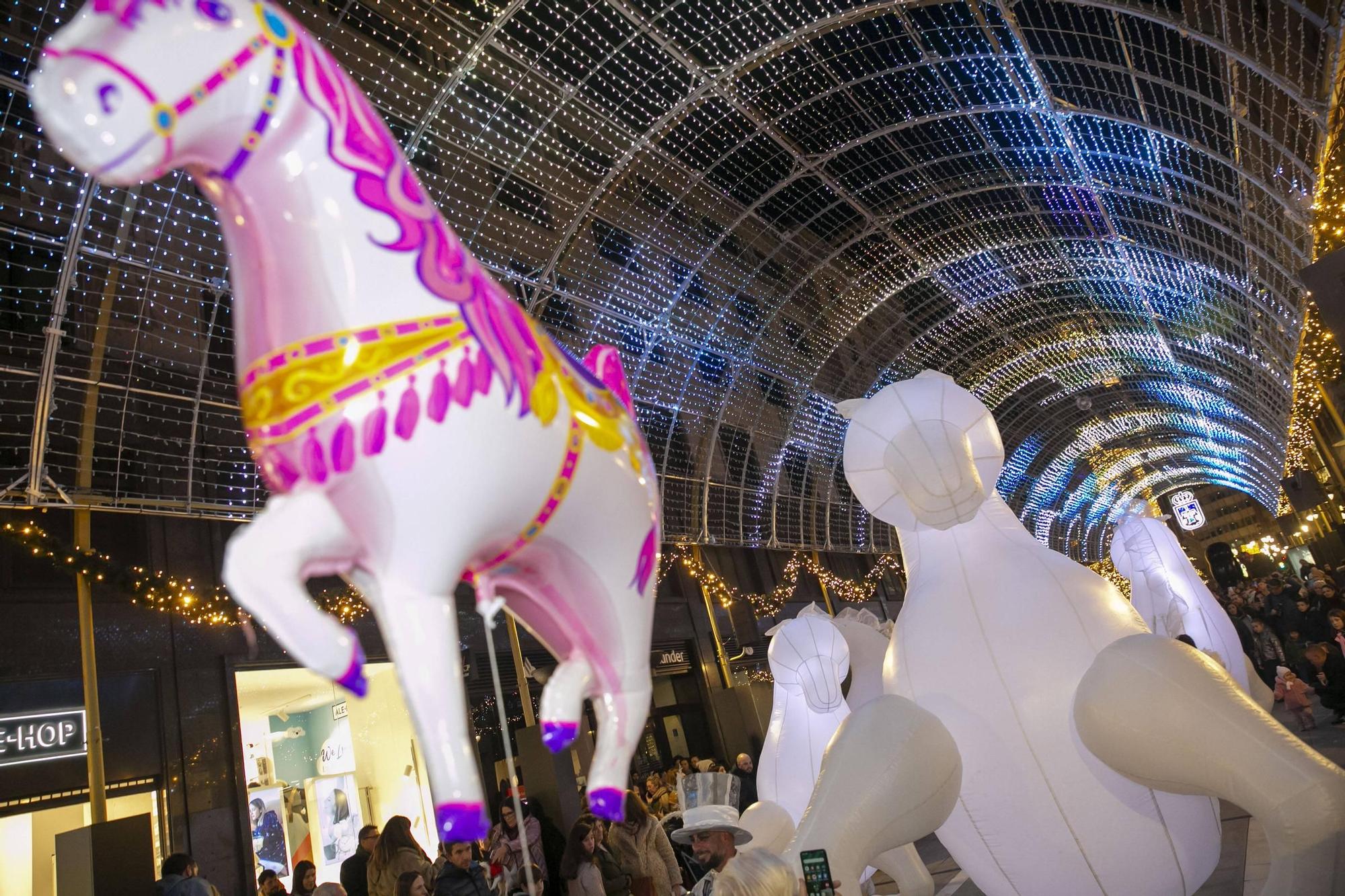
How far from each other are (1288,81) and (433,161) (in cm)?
695

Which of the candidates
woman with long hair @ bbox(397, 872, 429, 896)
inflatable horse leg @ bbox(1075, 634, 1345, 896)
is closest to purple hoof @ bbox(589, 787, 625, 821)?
inflatable horse leg @ bbox(1075, 634, 1345, 896)

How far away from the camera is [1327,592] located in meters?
12.5

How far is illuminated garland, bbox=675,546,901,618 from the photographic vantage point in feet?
52.9

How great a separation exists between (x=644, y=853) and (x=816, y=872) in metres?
3.59

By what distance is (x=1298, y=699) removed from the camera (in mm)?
11734

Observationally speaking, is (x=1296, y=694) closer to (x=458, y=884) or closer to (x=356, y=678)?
(x=458, y=884)

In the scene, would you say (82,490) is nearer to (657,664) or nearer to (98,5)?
(98,5)

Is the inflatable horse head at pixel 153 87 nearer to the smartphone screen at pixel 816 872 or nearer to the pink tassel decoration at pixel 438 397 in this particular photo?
the pink tassel decoration at pixel 438 397

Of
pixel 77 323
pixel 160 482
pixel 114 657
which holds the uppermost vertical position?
pixel 77 323

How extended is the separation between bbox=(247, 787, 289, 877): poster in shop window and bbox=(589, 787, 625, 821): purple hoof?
921 cm

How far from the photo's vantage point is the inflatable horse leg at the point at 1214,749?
3031mm

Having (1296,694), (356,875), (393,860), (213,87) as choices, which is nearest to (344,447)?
(213,87)

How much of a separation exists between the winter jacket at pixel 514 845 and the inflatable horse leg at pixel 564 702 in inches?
195

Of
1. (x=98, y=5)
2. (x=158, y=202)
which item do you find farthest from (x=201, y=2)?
(x=158, y=202)
